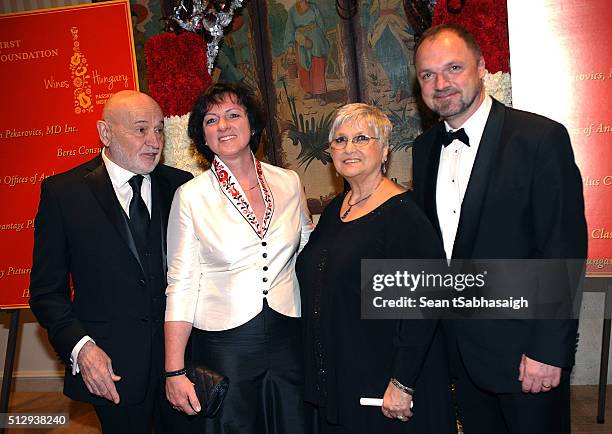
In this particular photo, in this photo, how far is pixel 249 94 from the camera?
2.73m

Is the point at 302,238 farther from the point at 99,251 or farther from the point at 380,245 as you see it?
the point at 99,251

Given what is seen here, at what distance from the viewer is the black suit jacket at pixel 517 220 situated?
2.19 metres

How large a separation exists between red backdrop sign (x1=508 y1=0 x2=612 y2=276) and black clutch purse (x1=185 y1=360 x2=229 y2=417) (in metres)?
2.26

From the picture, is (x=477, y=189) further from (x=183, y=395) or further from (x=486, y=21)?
(x=486, y=21)

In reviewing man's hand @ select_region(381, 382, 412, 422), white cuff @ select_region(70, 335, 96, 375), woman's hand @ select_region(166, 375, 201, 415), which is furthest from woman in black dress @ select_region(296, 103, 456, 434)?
white cuff @ select_region(70, 335, 96, 375)

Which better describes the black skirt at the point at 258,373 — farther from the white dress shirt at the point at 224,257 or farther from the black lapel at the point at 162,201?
the black lapel at the point at 162,201

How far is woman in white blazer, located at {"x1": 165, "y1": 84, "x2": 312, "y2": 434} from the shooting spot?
8.40ft

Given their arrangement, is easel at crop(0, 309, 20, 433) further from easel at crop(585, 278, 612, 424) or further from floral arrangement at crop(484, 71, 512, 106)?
easel at crop(585, 278, 612, 424)

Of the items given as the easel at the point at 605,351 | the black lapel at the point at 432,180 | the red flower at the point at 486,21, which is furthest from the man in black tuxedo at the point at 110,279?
the easel at the point at 605,351

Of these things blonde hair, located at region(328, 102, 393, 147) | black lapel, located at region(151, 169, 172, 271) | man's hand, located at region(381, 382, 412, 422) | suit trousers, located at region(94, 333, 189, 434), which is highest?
blonde hair, located at region(328, 102, 393, 147)

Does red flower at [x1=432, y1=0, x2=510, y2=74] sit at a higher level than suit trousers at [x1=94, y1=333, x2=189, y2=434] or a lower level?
higher

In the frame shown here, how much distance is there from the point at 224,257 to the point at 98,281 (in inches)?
21.6

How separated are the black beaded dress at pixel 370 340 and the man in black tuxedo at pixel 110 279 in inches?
28.2

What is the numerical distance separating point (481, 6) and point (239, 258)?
1957mm
